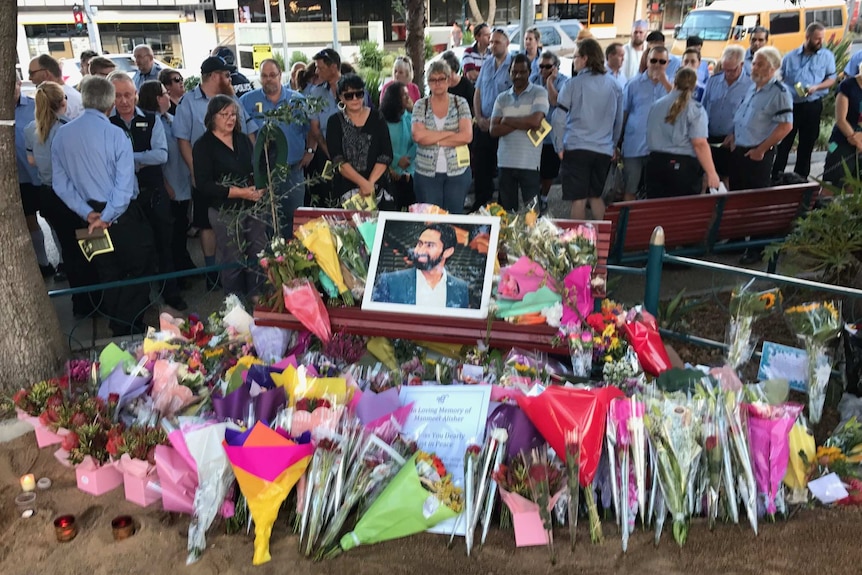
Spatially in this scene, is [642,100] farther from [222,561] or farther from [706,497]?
[222,561]

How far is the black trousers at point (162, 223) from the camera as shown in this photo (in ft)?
17.3

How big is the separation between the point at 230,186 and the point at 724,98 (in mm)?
5076

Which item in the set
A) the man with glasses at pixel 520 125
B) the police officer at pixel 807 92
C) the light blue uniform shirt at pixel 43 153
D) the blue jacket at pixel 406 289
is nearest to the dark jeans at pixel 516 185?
the man with glasses at pixel 520 125

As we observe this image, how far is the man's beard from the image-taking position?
350 cm

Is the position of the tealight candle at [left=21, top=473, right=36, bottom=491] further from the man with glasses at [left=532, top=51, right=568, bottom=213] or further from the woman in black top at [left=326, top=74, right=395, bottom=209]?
the man with glasses at [left=532, top=51, right=568, bottom=213]

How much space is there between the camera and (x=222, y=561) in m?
2.50

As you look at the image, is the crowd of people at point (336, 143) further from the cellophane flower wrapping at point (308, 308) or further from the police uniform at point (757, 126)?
the cellophane flower wrapping at point (308, 308)

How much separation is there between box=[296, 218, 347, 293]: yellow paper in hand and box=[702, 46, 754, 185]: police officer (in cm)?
462

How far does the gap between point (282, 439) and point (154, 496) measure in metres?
0.77

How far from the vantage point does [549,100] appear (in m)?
6.85

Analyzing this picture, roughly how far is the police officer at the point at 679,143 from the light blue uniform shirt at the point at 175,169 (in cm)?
397

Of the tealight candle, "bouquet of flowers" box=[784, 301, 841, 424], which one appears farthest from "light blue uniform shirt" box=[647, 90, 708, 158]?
the tealight candle

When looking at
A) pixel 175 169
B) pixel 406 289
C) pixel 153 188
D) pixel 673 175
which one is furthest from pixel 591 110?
pixel 153 188

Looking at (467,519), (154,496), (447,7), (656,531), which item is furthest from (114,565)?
(447,7)
